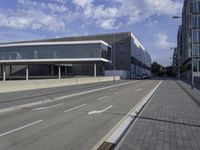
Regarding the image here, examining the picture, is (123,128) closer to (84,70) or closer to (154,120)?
(154,120)

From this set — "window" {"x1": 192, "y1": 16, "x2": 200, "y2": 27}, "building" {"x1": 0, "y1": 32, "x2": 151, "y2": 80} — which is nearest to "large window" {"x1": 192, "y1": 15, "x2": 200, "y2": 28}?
"window" {"x1": 192, "y1": 16, "x2": 200, "y2": 27}

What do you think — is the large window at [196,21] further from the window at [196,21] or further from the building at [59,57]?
the building at [59,57]

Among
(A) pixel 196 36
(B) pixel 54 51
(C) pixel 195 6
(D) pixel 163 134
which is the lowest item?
(D) pixel 163 134

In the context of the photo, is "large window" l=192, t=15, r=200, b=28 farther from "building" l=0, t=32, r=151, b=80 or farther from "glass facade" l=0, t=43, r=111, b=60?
"glass facade" l=0, t=43, r=111, b=60

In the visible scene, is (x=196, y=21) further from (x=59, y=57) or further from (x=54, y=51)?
(x=54, y=51)

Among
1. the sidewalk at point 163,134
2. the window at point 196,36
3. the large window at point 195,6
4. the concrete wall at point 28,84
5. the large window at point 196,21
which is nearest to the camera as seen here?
the sidewalk at point 163,134

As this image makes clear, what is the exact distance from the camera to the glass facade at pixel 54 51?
90562mm

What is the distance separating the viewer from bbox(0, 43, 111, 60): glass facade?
90.6 meters

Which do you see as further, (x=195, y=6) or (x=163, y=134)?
(x=195, y=6)

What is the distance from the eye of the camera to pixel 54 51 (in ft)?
306

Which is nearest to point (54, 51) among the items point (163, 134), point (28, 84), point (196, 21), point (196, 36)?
point (196, 36)

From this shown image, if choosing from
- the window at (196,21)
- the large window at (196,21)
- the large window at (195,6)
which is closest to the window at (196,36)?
the large window at (196,21)

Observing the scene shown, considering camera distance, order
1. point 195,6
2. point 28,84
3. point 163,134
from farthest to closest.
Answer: point 195,6 < point 28,84 < point 163,134

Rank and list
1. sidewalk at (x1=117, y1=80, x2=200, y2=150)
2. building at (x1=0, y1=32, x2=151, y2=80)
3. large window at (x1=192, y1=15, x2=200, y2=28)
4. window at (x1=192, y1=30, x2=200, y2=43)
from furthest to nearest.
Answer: building at (x1=0, y1=32, x2=151, y2=80) → window at (x1=192, y1=30, x2=200, y2=43) → large window at (x1=192, y1=15, x2=200, y2=28) → sidewalk at (x1=117, y1=80, x2=200, y2=150)
